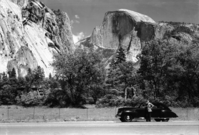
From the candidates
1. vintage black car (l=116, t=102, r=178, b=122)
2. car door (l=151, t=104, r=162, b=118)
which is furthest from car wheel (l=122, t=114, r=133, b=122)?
car door (l=151, t=104, r=162, b=118)

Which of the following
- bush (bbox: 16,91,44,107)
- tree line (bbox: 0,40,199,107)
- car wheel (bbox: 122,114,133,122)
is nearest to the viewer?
car wheel (bbox: 122,114,133,122)

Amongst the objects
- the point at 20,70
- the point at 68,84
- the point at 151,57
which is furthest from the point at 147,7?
the point at 20,70

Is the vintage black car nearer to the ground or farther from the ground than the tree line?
nearer to the ground

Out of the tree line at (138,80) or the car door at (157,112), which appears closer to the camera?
the car door at (157,112)

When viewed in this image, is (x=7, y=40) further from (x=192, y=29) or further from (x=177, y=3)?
(x=177, y=3)

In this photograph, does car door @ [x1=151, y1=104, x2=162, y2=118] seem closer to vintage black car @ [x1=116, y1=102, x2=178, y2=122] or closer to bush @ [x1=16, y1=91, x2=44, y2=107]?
vintage black car @ [x1=116, y1=102, x2=178, y2=122]

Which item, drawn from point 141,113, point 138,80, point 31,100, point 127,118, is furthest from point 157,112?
point 31,100

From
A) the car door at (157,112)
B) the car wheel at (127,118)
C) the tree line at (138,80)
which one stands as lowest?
the car wheel at (127,118)

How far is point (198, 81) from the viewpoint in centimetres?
4684

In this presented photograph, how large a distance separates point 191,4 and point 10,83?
74.5m

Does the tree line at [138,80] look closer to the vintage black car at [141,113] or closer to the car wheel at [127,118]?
the vintage black car at [141,113]

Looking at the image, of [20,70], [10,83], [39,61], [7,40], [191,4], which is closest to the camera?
[191,4]


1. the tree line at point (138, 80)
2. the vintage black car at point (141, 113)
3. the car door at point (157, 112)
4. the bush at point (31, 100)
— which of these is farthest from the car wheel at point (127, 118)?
the bush at point (31, 100)

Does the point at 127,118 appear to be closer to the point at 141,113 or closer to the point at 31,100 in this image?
the point at 141,113
